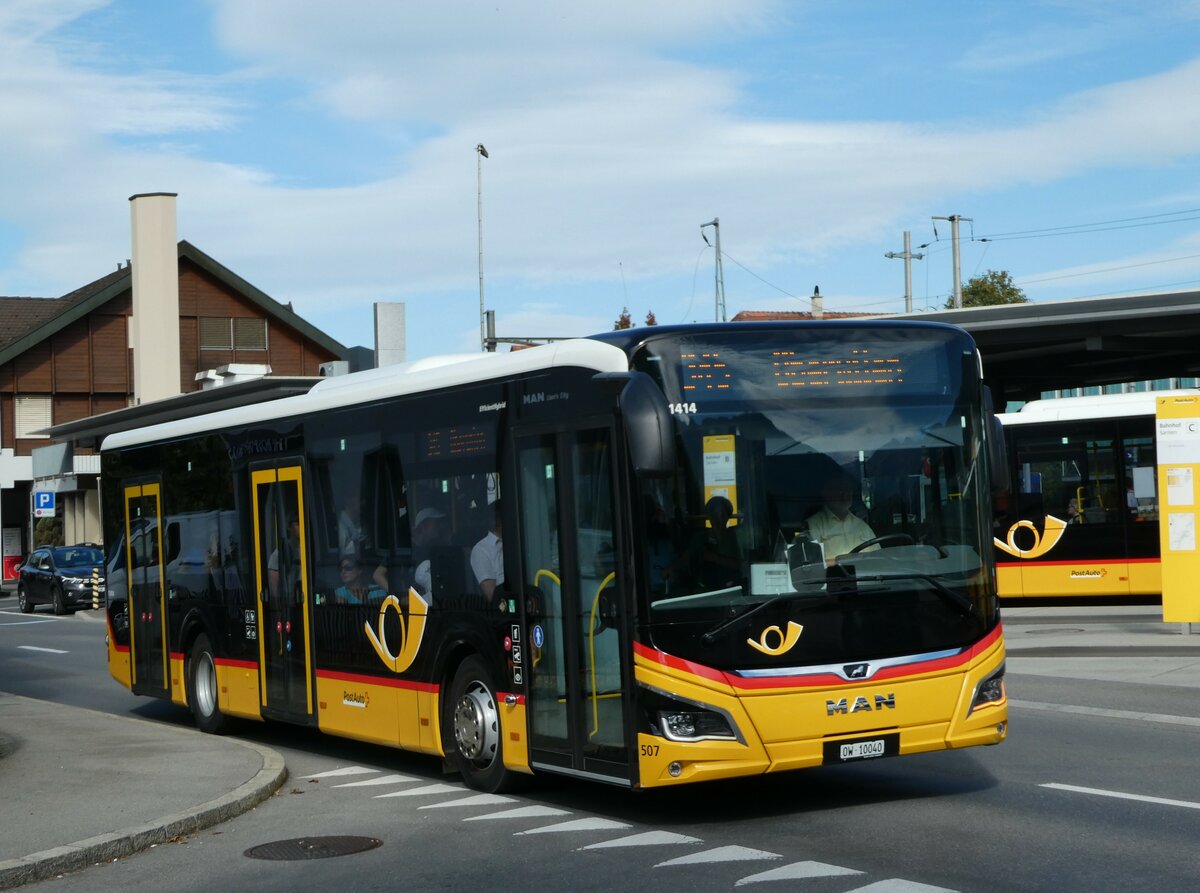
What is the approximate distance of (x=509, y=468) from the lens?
10828 millimetres

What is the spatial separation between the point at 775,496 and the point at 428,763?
503cm

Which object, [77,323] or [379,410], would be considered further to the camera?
[77,323]

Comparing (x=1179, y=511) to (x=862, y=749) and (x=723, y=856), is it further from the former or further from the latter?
(x=723, y=856)

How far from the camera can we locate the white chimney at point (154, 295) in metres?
55.1

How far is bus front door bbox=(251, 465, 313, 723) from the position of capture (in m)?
13.9

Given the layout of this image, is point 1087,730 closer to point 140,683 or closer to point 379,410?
point 379,410

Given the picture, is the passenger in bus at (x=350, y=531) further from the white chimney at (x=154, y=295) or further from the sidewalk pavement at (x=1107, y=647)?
the white chimney at (x=154, y=295)

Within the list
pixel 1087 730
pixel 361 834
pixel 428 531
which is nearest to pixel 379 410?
pixel 428 531

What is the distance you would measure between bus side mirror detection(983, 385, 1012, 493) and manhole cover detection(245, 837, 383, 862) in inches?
171

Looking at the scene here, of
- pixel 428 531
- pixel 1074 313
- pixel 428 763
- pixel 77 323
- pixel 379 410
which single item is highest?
pixel 77 323

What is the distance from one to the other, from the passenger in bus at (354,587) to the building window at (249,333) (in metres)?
55.4

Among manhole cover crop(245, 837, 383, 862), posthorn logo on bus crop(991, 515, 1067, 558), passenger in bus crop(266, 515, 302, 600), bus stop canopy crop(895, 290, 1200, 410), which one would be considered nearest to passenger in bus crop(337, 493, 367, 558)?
passenger in bus crop(266, 515, 302, 600)

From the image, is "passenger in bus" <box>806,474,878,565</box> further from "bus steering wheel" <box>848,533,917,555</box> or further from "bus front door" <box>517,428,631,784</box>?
"bus front door" <box>517,428,631,784</box>

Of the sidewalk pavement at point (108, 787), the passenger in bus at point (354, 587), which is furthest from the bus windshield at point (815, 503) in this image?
the passenger in bus at point (354, 587)
